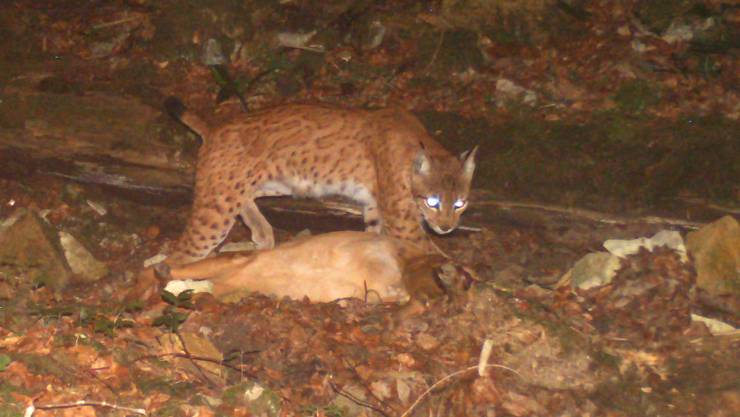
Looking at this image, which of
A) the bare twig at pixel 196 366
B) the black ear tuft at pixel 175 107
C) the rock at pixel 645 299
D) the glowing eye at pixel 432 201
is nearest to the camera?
the bare twig at pixel 196 366

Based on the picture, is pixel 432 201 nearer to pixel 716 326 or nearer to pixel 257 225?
pixel 257 225

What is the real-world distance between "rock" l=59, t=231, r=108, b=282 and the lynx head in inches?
109

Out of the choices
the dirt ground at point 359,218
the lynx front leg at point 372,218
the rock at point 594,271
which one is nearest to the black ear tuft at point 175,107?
the dirt ground at point 359,218

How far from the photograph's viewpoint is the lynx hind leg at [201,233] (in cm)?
733

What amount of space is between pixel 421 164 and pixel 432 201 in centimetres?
33

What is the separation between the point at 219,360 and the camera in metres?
4.82

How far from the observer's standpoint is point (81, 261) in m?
7.38

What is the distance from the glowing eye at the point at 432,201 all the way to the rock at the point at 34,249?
9.81 feet

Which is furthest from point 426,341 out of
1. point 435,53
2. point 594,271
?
point 435,53

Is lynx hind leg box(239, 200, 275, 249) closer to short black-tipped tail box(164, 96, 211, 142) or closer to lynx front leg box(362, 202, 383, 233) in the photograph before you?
short black-tipped tail box(164, 96, 211, 142)

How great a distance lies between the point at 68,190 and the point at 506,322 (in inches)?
184

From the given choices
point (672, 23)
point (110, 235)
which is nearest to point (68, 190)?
point (110, 235)

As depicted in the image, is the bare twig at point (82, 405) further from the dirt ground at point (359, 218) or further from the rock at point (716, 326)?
the rock at point (716, 326)

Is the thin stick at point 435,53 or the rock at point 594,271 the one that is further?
the thin stick at point 435,53
